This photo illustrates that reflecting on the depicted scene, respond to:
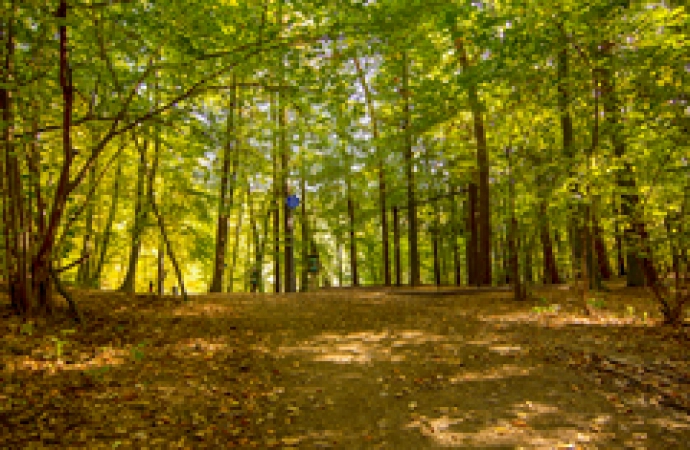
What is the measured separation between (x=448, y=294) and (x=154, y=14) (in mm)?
10754

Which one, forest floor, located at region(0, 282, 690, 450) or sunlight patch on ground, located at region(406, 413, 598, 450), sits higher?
forest floor, located at region(0, 282, 690, 450)

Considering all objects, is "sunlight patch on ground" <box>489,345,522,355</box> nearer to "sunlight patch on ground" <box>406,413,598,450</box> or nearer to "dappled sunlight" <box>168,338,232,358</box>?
"sunlight patch on ground" <box>406,413,598,450</box>

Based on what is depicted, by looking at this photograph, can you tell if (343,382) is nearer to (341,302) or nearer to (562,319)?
(562,319)

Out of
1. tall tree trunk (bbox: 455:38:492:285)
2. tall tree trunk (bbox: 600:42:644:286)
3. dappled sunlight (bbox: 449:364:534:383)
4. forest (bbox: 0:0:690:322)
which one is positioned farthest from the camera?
tall tree trunk (bbox: 455:38:492:285)

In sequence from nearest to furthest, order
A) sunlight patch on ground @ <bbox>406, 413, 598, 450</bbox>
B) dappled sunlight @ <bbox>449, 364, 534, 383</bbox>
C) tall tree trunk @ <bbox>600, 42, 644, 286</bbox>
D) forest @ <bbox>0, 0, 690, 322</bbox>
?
sunlight patch on ground @ <bbox>406, 413, 598, 450</bbox> < dappled sunlight @ <bbox>449, 364, 534, 383</bbox> < forest @ <bbox>0, 0, 690, 322</bbox> < tall tree trunk @ <bbox>600, 42, 644, 286</bbox>

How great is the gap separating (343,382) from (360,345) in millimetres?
1712

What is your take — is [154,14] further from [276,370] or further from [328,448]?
[328,448]

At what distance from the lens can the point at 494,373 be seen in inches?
219

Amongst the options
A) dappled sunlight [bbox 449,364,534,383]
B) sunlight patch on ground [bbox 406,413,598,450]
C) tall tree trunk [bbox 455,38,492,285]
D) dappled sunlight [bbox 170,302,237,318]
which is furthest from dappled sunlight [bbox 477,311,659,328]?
dappled sunlight [bbox 170,302,237,318]

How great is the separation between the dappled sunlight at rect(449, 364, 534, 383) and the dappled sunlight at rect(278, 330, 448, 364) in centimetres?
107

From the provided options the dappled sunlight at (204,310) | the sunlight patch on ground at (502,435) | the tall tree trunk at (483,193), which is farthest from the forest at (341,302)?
the tall tree trunk at (483,193)

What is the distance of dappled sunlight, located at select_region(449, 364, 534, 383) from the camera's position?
5383 millimetres

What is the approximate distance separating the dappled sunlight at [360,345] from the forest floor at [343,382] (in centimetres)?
3

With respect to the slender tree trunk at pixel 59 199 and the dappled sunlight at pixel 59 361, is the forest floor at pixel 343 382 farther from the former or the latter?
the slender tree trunk at pixel 59 199
